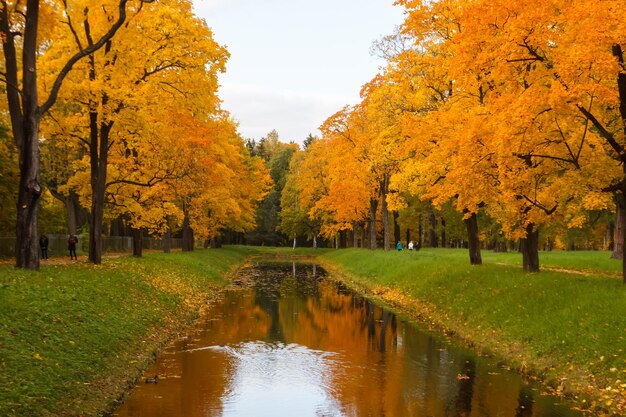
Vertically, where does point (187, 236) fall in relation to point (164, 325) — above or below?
above

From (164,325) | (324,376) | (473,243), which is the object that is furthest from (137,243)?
(324,376)

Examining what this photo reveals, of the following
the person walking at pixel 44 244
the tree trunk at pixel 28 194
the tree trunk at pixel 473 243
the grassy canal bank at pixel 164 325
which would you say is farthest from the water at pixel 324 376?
the person walking at pixel 44 244

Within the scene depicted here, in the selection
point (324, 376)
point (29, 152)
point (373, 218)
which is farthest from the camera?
point (373, 218)

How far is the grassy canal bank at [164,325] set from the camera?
1090cm

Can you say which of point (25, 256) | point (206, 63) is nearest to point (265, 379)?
point (25, 256)

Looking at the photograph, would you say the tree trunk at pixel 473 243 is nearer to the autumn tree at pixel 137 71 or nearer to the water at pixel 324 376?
the water at pixel 324 376

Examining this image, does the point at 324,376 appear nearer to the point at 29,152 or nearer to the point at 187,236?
the point at 29,152

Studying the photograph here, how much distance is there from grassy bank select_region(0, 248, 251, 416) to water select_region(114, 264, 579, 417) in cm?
82

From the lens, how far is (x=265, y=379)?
14.0 meters

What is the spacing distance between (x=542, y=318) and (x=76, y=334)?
44.1 ft

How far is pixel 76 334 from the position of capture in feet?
44.0

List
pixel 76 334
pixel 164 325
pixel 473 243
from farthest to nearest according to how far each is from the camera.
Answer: pixel 473 243 → pixel 164 325 → pixel 76 334

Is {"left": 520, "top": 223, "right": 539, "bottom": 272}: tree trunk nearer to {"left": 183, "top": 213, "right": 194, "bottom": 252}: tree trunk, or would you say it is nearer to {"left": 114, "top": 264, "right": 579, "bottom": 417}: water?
{"left": 114, "top": 264, "right": 579, "bottom": 417}: water

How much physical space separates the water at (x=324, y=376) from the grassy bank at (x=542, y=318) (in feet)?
3.16
